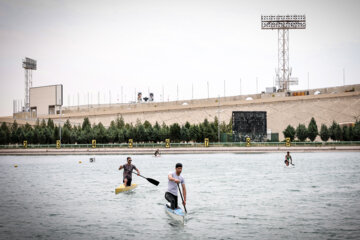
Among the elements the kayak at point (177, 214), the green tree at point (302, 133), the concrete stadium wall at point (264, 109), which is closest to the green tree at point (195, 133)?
the green tree at point (302, 133)

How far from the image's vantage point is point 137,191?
2775cm

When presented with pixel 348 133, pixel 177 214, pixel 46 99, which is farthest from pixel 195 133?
pixel 177 214

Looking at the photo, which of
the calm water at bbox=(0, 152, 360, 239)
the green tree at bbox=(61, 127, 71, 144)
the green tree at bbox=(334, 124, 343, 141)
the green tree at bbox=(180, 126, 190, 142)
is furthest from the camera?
the green tree at bbox=(61, 127, 71, 144)

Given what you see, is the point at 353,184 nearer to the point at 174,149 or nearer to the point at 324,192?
the point at 324,192

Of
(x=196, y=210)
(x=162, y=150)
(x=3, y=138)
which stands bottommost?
(x=196, y=210)

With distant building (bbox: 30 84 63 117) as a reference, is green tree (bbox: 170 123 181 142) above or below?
below

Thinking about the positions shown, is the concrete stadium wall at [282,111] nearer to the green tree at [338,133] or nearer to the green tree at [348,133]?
the green tree at [338,133]

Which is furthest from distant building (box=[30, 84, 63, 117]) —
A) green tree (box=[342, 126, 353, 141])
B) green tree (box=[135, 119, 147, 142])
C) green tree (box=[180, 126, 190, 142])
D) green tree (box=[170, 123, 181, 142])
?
green tree (box=[342, 126, 353, 141])

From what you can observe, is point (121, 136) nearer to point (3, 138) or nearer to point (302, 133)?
point (3, 138)

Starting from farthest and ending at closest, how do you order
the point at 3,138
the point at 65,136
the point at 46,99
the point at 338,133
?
1. the point at 46,99
2. the point at 3,138
3. the point at 65,136
4. the point at 338,133

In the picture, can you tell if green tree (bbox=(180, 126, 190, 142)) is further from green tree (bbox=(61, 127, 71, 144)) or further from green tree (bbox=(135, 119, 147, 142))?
green tree (bbox=(61, 127, 71, 144))

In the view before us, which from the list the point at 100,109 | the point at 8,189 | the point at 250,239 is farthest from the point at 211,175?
the point at 100,109

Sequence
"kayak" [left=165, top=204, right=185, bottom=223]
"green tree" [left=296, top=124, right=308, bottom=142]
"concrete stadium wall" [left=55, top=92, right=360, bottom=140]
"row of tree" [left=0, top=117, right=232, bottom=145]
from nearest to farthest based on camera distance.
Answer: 1. "kayak" [left=165, top=204, right=185, bottom=223]
2. "green tree" [left=296, top=124, right=308, bottom=142]
3. "row of tree" [left=0, top=117, right=232, bottom=145]
4. "concrete stadium wall" [left=55, top=92, right=360, bottom=140]

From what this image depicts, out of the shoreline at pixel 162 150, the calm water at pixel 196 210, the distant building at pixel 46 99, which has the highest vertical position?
the distant building at pixel 46 99
